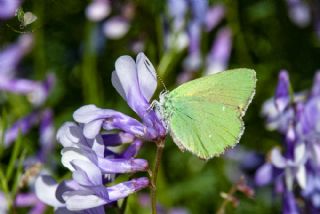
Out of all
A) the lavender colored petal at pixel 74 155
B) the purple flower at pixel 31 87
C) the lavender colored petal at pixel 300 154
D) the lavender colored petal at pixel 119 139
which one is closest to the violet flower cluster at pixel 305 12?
the purple flower at pixel 31 87

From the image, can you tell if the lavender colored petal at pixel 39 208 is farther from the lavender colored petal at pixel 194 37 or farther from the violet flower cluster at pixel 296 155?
the lavender colored petal at pixel 194 37

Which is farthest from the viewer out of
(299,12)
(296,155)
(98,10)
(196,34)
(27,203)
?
(299,12)

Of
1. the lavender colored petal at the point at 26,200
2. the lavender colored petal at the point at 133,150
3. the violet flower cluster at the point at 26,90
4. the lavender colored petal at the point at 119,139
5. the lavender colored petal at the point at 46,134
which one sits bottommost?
the lavender colored petal at the point at 26,200

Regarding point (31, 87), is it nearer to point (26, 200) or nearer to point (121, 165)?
point (26, 200)

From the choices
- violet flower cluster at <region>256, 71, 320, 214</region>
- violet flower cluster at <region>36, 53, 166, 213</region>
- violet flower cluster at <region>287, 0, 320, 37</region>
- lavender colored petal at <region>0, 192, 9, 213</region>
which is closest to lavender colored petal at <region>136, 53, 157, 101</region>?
violet flower cluster at <region>36, 53, 166, 213</region>

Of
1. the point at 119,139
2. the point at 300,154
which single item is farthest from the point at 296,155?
the point at 119,139

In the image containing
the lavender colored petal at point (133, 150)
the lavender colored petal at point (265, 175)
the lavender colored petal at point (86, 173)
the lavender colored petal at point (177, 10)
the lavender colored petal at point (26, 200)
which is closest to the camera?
the lavender colored petal at point (86, 173)

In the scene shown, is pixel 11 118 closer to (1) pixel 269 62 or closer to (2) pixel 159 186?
(2) pixel 159 186
